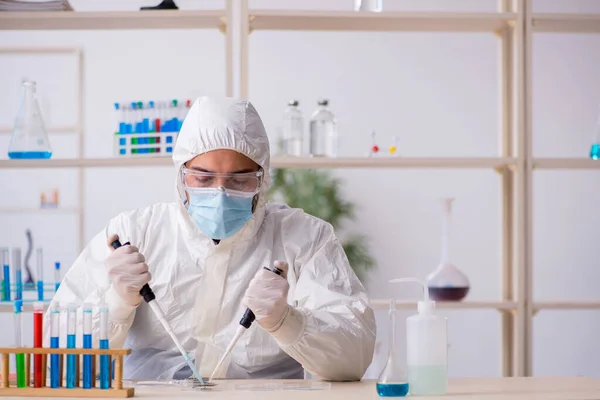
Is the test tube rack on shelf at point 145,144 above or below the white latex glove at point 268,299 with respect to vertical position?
above

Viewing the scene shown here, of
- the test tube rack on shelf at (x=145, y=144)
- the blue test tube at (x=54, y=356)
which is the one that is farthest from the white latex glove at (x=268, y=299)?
the test tube rack on shelf at (x=145, y=144)

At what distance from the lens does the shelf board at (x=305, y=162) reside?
8.52 feet

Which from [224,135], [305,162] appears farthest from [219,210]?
[305,162]

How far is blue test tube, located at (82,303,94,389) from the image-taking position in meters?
1.36

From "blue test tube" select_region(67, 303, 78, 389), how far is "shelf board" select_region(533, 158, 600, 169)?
1732mm

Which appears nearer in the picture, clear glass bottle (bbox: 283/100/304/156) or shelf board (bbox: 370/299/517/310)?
shelf board (bbox: 370/299/517/310)

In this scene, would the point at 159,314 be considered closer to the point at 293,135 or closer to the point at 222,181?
the point at 222,181

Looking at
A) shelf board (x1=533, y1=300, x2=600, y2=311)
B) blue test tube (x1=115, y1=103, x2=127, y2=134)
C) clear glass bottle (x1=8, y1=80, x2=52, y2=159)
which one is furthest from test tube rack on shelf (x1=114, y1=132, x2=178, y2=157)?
shelf board (x1=533, y1=300, x2=600, y2=311)

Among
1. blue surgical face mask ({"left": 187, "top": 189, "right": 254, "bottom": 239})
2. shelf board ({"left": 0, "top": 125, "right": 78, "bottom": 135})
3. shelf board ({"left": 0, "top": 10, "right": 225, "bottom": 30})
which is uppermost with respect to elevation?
shelf board ({"left": 0, "top": 10, "right": 225, "bottom": 30})

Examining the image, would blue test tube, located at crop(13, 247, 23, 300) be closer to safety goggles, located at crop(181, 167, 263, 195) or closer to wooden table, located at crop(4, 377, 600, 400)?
safety goggles, located at crop(181, 167, 263, 195)

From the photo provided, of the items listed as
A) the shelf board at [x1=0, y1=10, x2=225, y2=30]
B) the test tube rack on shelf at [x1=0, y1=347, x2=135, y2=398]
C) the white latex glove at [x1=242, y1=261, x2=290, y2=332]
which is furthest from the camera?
the shelf board at [x1=0, y1=10, x2=225, y2=30]

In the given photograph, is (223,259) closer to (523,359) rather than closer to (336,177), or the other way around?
(523,359)

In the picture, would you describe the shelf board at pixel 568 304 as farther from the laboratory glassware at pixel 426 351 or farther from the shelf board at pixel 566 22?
the laboratory glassware at pixel 426 351

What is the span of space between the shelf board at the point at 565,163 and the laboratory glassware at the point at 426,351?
1394mm
